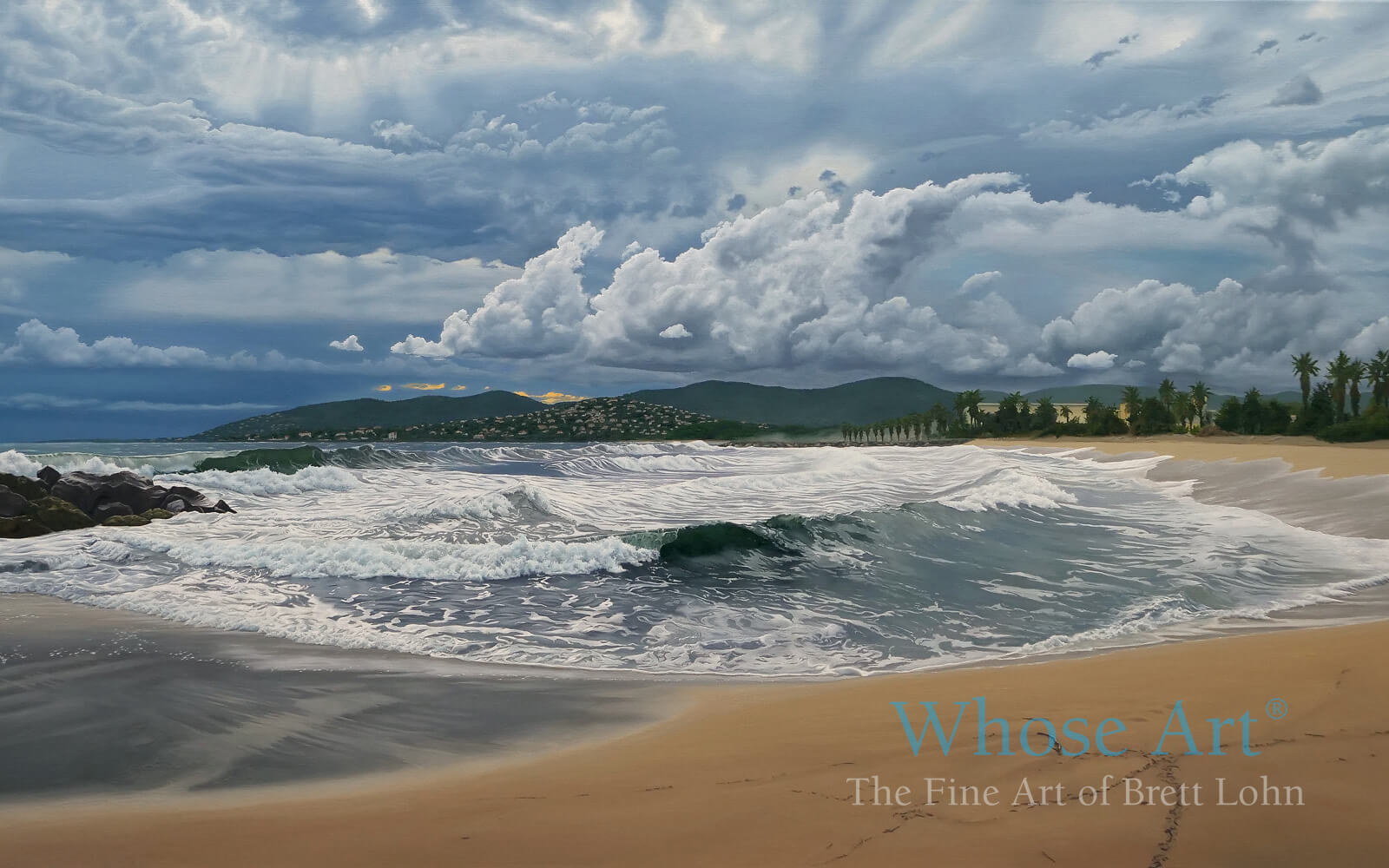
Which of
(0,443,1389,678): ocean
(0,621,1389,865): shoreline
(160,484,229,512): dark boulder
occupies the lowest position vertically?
(0,443,1389,678): ocean

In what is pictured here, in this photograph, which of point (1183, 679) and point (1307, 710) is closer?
point (1307, 710)

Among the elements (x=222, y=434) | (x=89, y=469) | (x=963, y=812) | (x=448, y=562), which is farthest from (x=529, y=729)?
(x=222, y=434)

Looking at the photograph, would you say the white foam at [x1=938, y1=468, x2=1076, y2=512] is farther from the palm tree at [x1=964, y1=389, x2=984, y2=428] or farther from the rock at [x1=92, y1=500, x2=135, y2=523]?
the palm tree at [x1=964, y1=389, x2=984, y2=428]

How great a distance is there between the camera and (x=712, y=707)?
6.52 m

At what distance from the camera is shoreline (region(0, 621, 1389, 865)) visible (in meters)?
3.61

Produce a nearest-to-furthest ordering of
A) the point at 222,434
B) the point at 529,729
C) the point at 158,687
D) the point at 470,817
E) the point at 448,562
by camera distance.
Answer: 1. the point at 470,817
2. the point at 529,729
3. the point at 158,687
4. the point at 448,562
5. the point at 222,434

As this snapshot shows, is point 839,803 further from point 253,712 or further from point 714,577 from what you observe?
point 714,577

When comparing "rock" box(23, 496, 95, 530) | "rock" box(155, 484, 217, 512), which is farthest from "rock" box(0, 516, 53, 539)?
"rock" box(155, 484, 217, 512)

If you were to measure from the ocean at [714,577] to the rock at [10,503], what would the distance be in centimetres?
310

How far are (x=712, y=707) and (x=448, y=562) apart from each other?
24.9ft

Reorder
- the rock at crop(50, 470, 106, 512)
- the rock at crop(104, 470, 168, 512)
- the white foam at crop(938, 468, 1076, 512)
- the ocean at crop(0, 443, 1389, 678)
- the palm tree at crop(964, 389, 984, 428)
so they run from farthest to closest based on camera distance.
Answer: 1. the palm tree at crop(964, 389, 984, 428)
2. the rock at crop(104, 470, 168, 512)
3. the rock at crop(50, 470, 106, 512)
4. the white foam at crop(938, 468, 1076, 512)
5. the ocean at crop(0, 443, 1389, 678)

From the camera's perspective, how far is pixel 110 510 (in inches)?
868

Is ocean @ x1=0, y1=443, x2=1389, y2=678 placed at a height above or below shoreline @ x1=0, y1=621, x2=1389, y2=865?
below

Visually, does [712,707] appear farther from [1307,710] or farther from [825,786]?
[1307,710]
